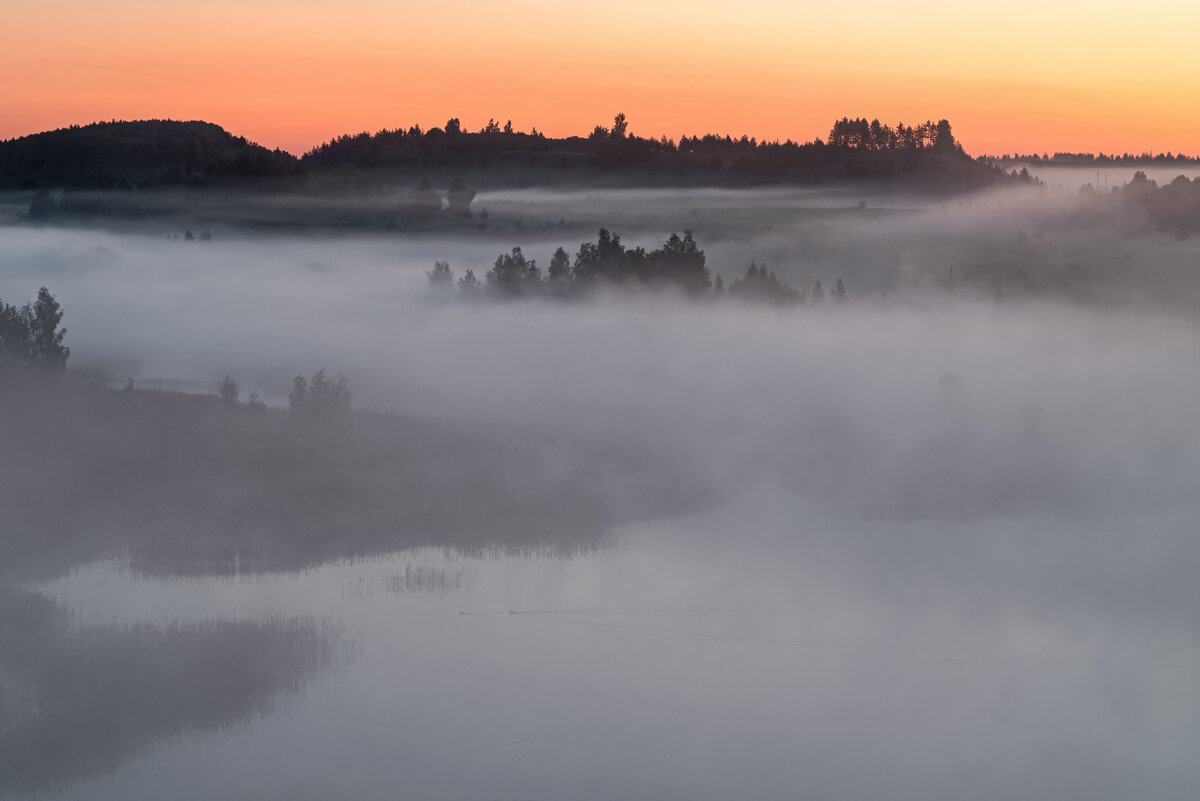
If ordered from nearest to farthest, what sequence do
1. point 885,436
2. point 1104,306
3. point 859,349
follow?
point 885,436
point 859,349
point 1104,306

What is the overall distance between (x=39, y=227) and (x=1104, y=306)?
11203 cm

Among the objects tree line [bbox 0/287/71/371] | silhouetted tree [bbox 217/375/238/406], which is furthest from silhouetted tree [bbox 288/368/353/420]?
tree line [bbox 0/287/71/371]

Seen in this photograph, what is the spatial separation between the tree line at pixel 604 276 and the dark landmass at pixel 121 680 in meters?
66.2

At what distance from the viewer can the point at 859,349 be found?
396 feet

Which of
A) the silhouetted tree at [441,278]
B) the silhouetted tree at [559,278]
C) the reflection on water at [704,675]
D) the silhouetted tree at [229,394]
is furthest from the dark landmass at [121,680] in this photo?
the silhouetted tree at [441,278]

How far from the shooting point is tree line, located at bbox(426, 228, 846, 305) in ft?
358

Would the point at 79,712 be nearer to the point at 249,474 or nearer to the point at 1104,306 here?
the point at 249,474

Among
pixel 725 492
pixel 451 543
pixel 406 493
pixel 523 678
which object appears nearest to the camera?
pixel 523 678

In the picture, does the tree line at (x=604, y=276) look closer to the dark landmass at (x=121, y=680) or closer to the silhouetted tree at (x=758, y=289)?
the silhouetted tree at (x=758, y=289)

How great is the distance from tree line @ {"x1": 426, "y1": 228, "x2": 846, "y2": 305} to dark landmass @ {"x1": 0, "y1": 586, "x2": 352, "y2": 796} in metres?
66.2

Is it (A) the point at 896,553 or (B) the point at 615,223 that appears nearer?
(A) the point at 896,553

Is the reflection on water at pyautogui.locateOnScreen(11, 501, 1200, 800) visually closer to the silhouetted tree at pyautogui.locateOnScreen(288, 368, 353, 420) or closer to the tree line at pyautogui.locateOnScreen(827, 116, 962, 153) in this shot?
the silhouetted tree at pyautogui.locateOnScreen(288, 368, 353, 420)

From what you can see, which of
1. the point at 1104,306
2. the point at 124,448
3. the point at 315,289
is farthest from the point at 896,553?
the point at 315,289

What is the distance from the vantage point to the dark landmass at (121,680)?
111 feet
